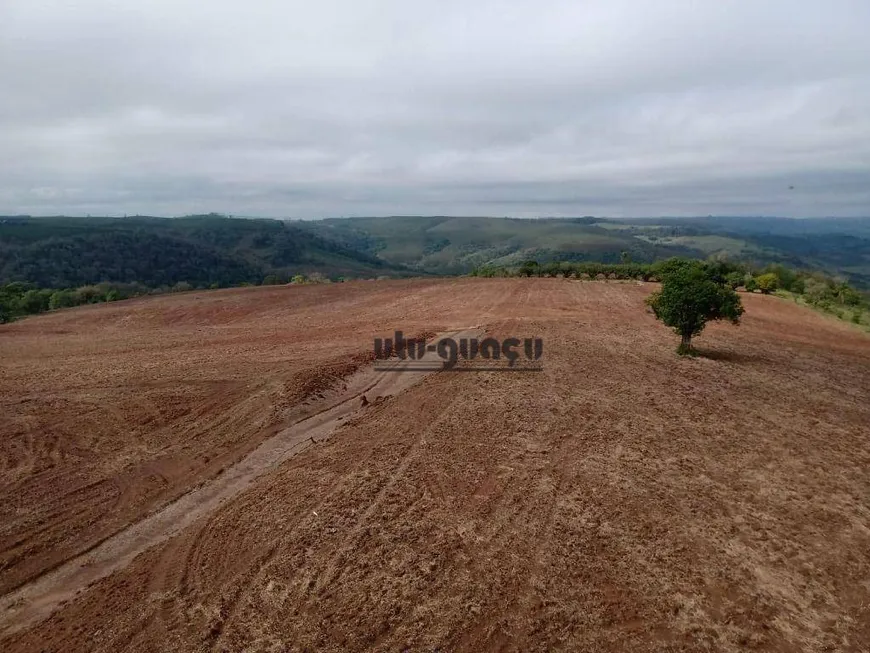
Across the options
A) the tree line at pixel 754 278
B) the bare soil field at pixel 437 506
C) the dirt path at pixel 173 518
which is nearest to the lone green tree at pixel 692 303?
the bare soil field at pixel 437 506

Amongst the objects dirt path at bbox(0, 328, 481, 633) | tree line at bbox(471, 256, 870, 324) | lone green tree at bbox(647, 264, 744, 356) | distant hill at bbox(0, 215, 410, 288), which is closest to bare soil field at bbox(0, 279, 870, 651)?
dirt path at bbox(0, 328, 481, 633)

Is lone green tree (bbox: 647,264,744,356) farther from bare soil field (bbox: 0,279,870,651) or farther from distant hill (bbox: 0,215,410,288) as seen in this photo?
distant hill (bbox: 0,215,410,288)

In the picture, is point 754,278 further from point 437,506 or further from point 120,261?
point 120,261

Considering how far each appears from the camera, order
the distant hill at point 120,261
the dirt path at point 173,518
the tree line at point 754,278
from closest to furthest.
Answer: the dirt path at point 173,518, the tree line at point 754,278, the distant hill at point 120,261

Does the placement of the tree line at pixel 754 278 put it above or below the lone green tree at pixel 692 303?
below

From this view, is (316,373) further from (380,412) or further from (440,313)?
(440,313)

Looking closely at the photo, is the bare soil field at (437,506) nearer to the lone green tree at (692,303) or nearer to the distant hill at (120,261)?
the lone green tree at (692,303)

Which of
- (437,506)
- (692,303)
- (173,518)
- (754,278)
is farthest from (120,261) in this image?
(437,506)
